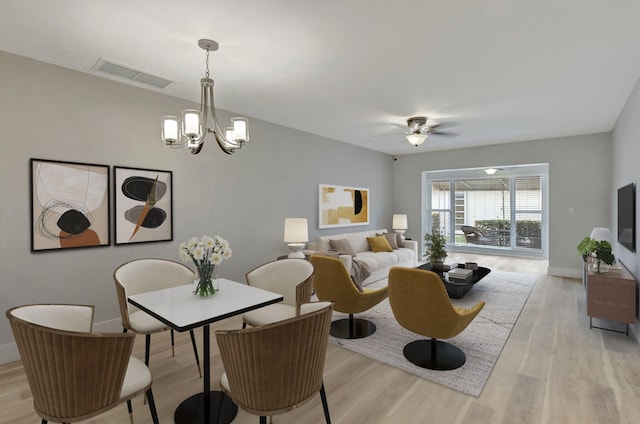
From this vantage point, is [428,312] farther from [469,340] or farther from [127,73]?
[127,73]

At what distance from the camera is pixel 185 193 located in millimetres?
3971

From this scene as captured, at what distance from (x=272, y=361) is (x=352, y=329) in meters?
2.14

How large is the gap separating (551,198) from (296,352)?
6.55 m

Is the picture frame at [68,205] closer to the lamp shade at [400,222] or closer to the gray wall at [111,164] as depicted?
the gray wall at [111,164]

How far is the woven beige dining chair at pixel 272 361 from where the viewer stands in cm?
146

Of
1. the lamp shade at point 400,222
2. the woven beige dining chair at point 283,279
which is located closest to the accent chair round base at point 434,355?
the woven beige dining chair at point 283,279

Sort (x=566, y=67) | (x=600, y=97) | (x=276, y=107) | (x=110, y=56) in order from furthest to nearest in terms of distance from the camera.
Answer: (x=276, y=107)
(x=600, y=97)
(x=566, y=67)
(x=110, y=56)

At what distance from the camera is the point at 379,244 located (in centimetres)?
632

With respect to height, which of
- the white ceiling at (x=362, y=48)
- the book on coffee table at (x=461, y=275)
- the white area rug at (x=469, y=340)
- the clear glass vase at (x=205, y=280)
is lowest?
the white area rug at (x=469, y=340)

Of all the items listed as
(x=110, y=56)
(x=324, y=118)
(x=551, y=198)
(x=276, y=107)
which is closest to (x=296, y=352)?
(x=110, y=56)

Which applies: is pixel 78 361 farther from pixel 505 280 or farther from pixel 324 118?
pixel 505 280

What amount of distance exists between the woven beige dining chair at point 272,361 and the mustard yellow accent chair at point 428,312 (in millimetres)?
1213

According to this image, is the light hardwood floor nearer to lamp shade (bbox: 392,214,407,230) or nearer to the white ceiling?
the white ceiling

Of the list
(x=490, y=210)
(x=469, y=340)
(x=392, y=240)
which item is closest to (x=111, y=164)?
(x=469, y=340)
